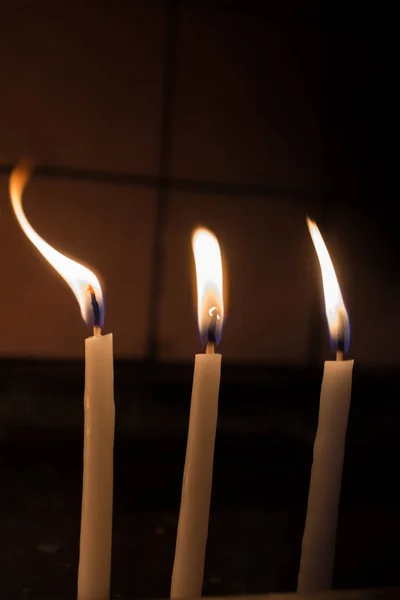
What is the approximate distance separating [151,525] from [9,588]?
0.50ft

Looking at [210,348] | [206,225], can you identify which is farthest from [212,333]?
[206,225]

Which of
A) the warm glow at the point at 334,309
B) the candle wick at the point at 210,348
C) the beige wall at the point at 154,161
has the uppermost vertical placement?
the beige wall at the point at 154,161

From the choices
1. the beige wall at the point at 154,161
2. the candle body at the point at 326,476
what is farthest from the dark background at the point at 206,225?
the candle body at the point at 326,476

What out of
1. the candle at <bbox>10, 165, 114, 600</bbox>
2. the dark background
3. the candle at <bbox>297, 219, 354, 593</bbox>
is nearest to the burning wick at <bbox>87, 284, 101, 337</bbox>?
the candle at <bbox>10, 165, 114, 600</bbox>

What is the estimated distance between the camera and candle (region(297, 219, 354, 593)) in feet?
1.05

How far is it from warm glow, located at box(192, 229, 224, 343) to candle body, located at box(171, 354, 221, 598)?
0.9 inches

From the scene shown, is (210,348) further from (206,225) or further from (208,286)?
(206,225)

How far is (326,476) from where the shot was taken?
1.06 feet

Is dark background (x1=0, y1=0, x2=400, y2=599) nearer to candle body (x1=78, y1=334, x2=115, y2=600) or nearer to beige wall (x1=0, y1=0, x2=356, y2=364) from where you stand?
beige wall (x1=0, y1=0, x2=356, y2=364)

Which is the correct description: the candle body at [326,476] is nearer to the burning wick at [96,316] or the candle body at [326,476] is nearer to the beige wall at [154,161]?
the burning wick at [96,316]

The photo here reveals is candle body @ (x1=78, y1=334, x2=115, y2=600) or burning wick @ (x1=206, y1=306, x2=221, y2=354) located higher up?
burning wick @ (x1=206, y1=306, x2=221, y2=354)

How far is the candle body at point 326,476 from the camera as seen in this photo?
0.32 meters

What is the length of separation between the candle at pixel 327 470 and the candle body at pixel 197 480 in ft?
0.19

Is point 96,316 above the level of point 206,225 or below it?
below
